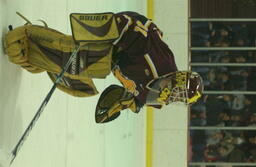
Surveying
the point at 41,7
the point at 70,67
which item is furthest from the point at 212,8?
the point at 70,67

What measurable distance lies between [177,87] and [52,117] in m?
0.87

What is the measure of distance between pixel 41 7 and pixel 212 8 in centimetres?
298

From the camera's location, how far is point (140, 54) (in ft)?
4.53

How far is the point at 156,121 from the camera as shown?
14.6 ft

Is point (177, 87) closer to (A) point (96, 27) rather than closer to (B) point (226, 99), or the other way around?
(A) point (96, 27)

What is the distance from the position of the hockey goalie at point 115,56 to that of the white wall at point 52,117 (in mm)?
75

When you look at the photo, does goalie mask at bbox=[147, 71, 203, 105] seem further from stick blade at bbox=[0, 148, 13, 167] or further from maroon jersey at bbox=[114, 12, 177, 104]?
stick blade at bbox=[0, 148, 13, 167]

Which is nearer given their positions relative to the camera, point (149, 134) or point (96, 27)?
point (96, 27)

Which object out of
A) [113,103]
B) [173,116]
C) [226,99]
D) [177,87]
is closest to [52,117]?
[113,103]

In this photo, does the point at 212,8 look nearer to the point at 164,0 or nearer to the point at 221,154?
the point at 164,0

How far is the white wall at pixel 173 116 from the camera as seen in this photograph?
173 inches

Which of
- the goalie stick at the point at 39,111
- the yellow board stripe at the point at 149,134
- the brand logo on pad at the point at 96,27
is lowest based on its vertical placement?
the yellow board stripe at the point at 149,134

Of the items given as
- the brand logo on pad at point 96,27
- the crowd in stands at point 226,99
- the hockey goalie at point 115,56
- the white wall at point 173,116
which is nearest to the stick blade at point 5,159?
the hockey goalie at point 115,56

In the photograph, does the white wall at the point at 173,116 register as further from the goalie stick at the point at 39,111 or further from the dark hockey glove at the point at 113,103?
the goalie stick at the point at 39,111
